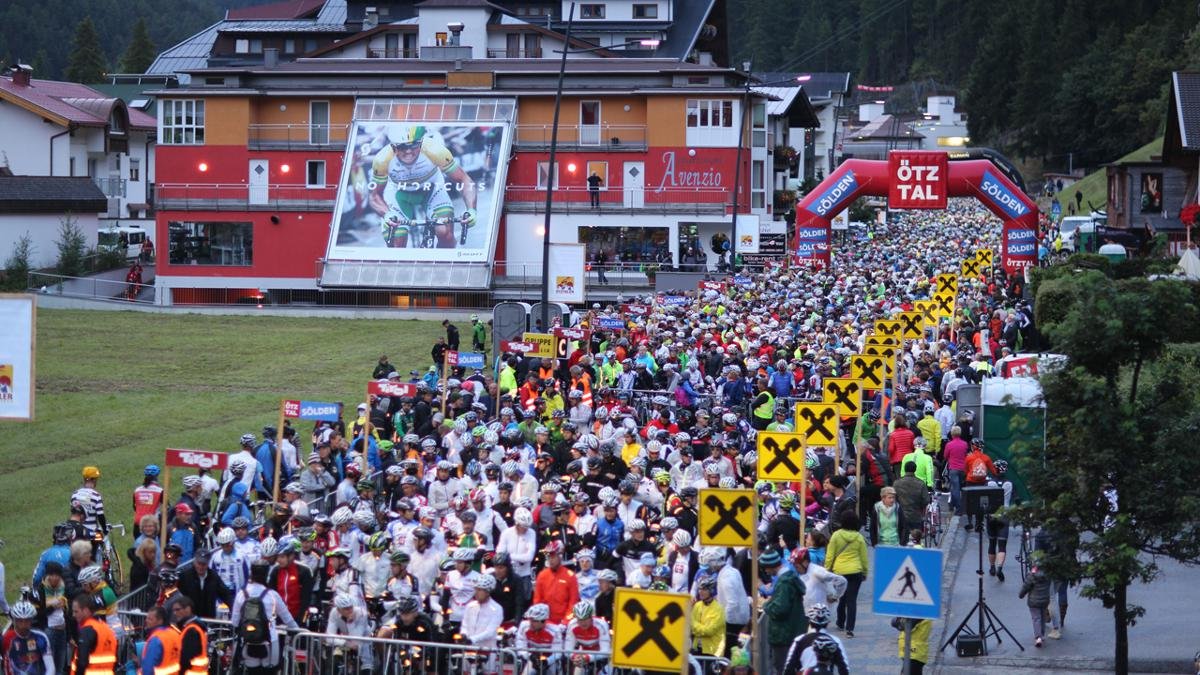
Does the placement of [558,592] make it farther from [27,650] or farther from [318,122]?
[318,122]

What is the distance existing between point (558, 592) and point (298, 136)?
182 ft

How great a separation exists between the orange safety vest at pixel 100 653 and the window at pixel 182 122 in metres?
57.4

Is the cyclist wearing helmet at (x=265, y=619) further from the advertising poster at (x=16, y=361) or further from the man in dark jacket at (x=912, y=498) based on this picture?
the man in dark jacket at (x=912, y=498)

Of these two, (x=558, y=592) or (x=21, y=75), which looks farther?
(x=21, y=75)

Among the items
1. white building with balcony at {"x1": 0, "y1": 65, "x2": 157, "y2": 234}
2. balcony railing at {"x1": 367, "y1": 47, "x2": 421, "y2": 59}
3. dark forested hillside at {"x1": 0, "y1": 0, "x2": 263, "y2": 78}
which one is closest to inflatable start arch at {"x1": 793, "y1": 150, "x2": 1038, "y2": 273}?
balcony railing at {"x1": 367, "y1": 47, "x2": 421, "y2": 59}

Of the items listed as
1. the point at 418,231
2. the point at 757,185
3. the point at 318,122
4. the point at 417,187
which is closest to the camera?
the point at 418,231

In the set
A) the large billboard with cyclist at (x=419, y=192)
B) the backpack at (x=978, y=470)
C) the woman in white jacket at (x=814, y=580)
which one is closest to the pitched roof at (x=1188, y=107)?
the large billboard with cyclist at (x=419, y=192)

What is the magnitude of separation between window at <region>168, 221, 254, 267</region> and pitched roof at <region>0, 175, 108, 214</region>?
13.7ft

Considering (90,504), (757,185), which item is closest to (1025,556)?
(90,504)

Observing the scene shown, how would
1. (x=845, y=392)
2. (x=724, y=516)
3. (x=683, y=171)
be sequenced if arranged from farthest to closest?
(x=683, y=171), (x=845, y=392), (x=724, y=516)

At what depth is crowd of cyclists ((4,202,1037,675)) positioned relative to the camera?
1449cm

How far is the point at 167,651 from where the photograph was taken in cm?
1329

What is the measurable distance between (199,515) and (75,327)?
34.9 metres

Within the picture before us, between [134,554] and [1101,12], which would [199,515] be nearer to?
[134,554]
